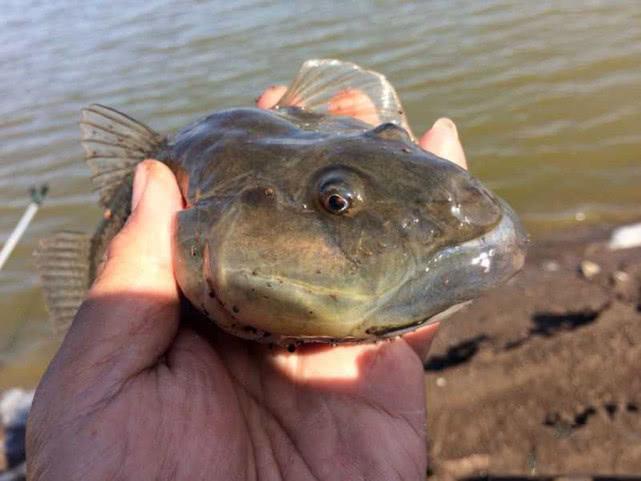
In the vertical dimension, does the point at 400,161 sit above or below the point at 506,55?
above

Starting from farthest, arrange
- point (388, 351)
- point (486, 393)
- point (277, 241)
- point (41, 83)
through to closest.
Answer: point (41, 83) → point (486, 393) → point (388, 351) → point (277, 241)

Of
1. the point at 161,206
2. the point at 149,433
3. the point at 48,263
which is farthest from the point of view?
the point at 48,263

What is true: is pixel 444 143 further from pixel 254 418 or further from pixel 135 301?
pixel 135 301

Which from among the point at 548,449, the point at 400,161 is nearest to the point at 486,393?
the point at 548,449

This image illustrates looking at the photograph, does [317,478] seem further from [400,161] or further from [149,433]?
[400,161]

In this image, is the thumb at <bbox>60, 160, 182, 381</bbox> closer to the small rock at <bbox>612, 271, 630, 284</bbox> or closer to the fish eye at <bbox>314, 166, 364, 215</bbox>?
the fish eye at <bbox>314, 166, 364, 215</bbox>

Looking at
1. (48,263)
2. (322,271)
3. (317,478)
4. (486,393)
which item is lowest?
(486,393)

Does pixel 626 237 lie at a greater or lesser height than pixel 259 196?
lesser

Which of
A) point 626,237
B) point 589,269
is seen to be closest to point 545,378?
point 589,269
